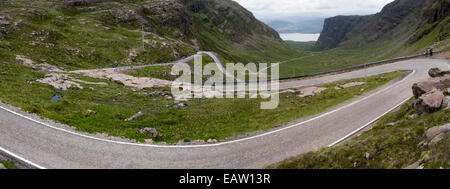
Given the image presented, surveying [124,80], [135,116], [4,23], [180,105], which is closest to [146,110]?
[135,116]

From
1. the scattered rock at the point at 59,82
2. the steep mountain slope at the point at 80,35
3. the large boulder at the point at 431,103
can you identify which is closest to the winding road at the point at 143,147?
the large boulder at the point at 431,103

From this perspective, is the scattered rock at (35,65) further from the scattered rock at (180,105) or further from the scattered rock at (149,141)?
the scattered rock at (149,141)

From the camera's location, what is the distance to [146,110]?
89.1 ft

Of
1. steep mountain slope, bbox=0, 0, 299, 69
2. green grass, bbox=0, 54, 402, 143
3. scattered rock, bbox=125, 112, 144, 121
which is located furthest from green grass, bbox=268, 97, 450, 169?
steep mountain slope, bbox=0, 0, 299, 69

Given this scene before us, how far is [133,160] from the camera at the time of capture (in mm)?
14195

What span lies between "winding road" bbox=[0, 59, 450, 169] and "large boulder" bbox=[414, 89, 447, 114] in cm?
441

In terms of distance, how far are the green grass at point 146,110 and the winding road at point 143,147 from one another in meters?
1.61

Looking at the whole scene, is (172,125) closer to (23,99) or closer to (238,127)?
(238,127)

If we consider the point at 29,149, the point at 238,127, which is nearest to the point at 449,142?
the point at 238,127

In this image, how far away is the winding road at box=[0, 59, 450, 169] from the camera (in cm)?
1389

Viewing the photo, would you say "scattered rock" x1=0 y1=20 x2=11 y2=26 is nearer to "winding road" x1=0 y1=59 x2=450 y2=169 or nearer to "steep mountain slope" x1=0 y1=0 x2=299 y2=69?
"steep mountain slope" x1=0 y1=0 x2=299 y2=69

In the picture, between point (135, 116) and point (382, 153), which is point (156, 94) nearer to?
point (135, 116)
